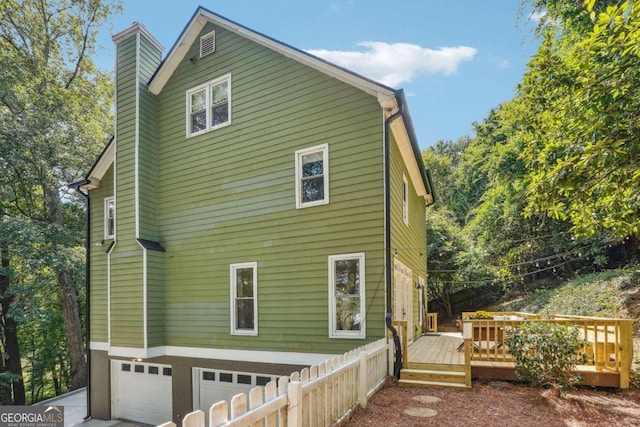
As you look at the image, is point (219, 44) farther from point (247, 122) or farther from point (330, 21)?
point (330, 21)

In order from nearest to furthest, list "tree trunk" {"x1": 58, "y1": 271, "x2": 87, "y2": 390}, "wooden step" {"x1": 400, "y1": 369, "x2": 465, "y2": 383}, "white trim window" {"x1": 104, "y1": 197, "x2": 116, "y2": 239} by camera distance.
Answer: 1. "wooden step" {"x1": 400, "y1": 369, "x2": 465, "y2": 383}
2. "white trim window" {"x1": 104, "y1": 197, "x2": 116, "y2": 239}
3. "tree trunk" {"x1": 58, "y1": 271, "x2": 87, "y2": 390}

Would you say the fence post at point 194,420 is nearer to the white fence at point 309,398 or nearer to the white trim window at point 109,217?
the white fence at point 309,398

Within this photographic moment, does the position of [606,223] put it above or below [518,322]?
above

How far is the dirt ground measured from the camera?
15.6 feet

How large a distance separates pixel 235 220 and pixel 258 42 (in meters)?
4.38

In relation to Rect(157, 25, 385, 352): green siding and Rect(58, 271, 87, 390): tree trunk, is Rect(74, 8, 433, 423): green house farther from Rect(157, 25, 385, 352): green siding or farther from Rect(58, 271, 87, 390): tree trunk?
Rect(58, 271, 87, 390): tree trunk

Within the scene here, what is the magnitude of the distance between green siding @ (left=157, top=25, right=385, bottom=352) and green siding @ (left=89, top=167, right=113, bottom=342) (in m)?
2.46

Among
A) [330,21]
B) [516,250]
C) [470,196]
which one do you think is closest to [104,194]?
[330,21]

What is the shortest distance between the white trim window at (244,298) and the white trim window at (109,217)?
485 centimetres

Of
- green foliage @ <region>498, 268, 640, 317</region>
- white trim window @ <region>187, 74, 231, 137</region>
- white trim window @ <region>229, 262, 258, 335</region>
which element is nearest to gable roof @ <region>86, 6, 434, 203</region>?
white trim window @ <region>187, 74, 231, 137</region>

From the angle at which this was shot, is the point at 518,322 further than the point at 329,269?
No

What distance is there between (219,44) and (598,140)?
28.4 ft

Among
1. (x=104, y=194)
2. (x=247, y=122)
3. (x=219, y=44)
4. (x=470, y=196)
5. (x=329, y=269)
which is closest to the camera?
(x=329, y=269)

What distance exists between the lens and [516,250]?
18141 millimetres
